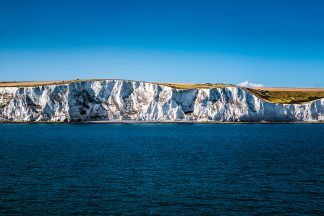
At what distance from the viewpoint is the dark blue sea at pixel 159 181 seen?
31.4 metres

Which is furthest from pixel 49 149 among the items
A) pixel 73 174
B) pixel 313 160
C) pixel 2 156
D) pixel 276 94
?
pixel 276 94

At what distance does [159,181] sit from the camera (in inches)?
1593

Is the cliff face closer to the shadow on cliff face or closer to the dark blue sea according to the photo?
the shadow on cliff face

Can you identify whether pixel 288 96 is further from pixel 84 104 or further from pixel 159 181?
pixel 159 181

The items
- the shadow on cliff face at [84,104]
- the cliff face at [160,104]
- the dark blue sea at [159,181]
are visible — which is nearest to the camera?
the dark blue sea at [159,181]

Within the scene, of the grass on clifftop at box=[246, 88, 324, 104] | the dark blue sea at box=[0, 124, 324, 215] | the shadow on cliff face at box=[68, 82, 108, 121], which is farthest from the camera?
the grass on clifftop at box=[246, 88, 324, 104]

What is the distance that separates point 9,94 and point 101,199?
10840 centimetres

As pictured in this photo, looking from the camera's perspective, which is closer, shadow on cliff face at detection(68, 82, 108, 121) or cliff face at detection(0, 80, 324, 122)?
Result: shadow on cliff face at detection(68, 82, 108, 121)

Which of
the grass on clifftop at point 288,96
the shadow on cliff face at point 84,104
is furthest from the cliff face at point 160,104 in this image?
the grass on clifftop at point 288,96

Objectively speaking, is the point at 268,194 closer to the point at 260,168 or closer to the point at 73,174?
the point at 260,168

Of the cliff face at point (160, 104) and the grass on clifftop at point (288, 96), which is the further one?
the grass on clifftop at point (288, 96)

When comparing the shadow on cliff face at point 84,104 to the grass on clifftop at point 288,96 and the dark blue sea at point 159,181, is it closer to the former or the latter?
the grass on clifftop at point 288,96

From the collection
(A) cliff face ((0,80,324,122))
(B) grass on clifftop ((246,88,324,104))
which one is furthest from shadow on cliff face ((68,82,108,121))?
(B) grass on clifftop ((246,88,324,104))

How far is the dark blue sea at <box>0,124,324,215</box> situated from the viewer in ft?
103
